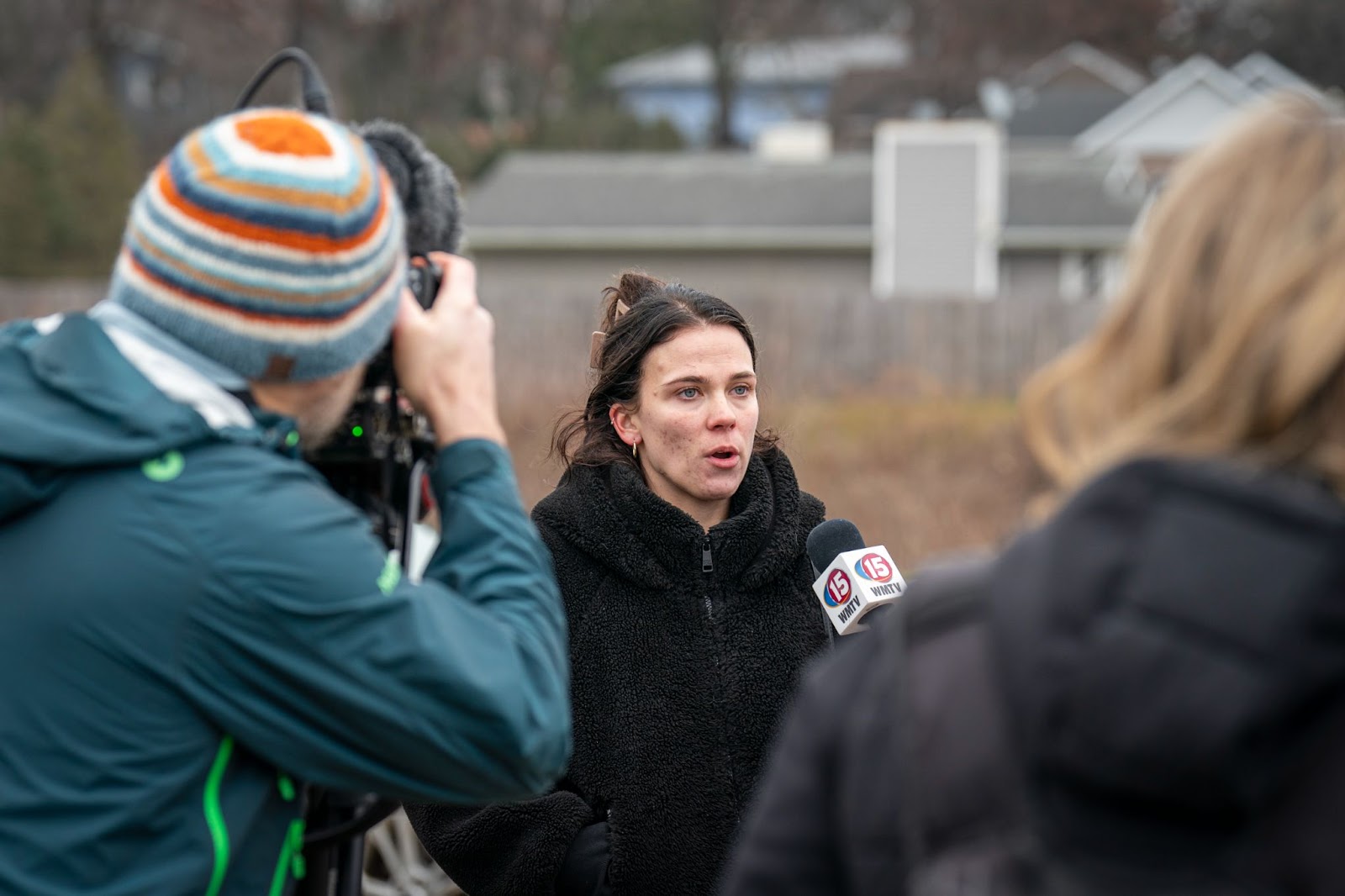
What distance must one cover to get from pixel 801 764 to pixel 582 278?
106 ft

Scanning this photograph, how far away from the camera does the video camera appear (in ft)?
7.76

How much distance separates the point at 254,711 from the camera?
197 cm

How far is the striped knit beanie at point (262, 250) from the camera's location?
1964 millimetres

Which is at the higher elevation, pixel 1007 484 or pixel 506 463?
pixel 506 463

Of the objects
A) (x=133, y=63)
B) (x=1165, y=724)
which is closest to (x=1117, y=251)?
(x=1165, y=724)

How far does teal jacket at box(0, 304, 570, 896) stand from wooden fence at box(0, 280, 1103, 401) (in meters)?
26.0

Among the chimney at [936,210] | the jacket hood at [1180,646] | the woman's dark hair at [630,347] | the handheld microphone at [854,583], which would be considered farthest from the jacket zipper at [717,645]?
the chimney at [936,210]

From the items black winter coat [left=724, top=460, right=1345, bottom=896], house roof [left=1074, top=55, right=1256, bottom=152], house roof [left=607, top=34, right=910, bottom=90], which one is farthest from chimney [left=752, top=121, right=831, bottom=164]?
black winter coat [left=724, top=460, right=1345, bottom=896]

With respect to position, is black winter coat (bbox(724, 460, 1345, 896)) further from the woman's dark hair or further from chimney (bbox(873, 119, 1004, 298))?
chimney (bbox(873, 119, 1004, 298))

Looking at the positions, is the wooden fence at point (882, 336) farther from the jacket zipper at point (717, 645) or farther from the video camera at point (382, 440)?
the video camera at point (382, 440)

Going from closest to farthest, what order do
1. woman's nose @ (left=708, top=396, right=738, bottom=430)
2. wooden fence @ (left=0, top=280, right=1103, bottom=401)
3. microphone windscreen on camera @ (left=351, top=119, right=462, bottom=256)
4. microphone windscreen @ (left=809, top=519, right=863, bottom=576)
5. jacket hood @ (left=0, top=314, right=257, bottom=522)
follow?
1. jacket hood @ (left=0, top=314, right=257, bottom=522)
2. microphone windscreen on camera @ (left=351, top=119, right=462, bottom=256)
3. microphone windscreen @ (left=809, top=519, right=863, bottom=576)
4. woman's nose @ (left=708, top=396, right=738, bottom=430)
5. wooden fence @ (left=0, top=280, right=1103, bottom=401)

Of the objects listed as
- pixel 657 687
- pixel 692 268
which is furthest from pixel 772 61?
pixel 657 687

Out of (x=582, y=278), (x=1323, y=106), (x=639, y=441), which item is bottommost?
(x=582, y=278)

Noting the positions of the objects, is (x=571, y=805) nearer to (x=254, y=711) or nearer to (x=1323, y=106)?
(x=254, y=711)
